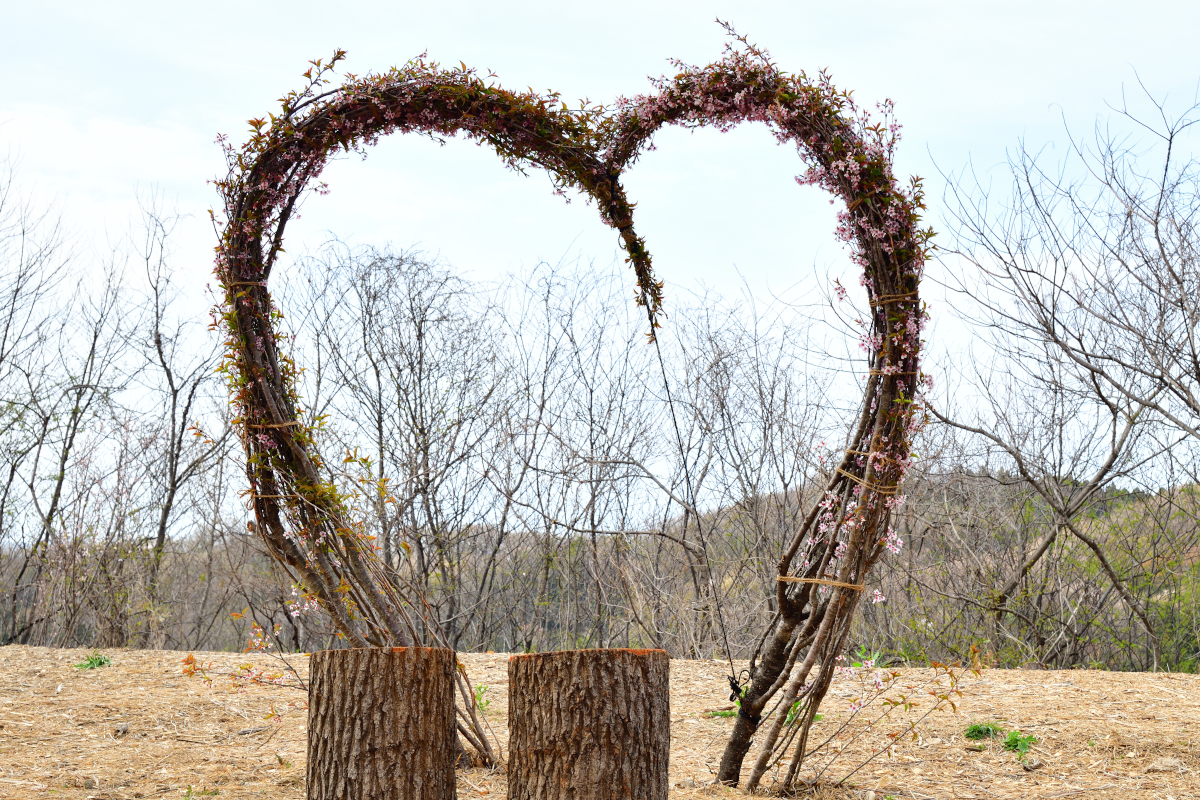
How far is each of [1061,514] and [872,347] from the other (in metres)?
4.29

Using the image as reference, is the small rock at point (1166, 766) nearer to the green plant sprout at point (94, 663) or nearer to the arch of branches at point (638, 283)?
the arch of branches at point (638, 283)

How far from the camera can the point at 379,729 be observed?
226 cm

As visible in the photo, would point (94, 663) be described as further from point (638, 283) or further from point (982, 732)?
point (982, 732)

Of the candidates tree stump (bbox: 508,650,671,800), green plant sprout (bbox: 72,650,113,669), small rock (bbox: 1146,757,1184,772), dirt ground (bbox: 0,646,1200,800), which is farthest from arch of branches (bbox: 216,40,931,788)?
green plant sprout (bbox: 72,650,113,669)

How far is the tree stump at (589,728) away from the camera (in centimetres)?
211

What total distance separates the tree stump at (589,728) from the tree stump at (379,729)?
26 centimetres

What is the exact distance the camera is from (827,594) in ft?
9.21

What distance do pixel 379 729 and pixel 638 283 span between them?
186 cm

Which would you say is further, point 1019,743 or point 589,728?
point 1019,743

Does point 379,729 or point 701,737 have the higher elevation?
point 379,729

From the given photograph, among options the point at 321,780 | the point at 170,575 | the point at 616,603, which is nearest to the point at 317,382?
the point at 170,575

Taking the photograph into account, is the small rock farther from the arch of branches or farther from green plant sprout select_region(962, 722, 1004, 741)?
the arch of branches

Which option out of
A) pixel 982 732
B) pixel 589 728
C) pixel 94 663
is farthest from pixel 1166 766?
pixel 94 663

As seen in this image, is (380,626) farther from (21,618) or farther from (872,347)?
(21,618)
